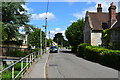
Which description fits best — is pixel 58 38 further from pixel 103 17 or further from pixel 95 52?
pixel 95 52

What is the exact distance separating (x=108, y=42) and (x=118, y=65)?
60.8ft

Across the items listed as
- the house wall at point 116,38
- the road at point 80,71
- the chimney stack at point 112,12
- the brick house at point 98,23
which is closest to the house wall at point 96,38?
the brick house at point 98,23

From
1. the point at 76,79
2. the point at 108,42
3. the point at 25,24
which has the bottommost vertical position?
the point at 76,79

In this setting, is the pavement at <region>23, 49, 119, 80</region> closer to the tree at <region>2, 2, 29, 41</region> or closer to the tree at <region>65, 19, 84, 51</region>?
the tree at <region>2, 2, 29, 41</region>

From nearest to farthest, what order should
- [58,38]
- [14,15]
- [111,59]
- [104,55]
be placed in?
[111,59] → [104,55] → [14,15] → [58,38]

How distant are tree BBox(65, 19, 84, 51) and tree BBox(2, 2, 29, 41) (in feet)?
52.9

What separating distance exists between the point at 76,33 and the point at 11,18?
781 inches

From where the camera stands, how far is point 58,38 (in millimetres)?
139500

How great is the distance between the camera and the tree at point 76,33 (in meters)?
41.8

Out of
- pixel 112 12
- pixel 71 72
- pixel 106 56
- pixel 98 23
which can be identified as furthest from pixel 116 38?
pixel 71 72

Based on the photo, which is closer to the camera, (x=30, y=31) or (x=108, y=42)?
(x=30, y=31)

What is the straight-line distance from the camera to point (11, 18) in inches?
1008

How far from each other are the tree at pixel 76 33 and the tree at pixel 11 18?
16.1 metres

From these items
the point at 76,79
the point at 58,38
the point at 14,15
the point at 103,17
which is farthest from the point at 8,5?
the point at 58,38
